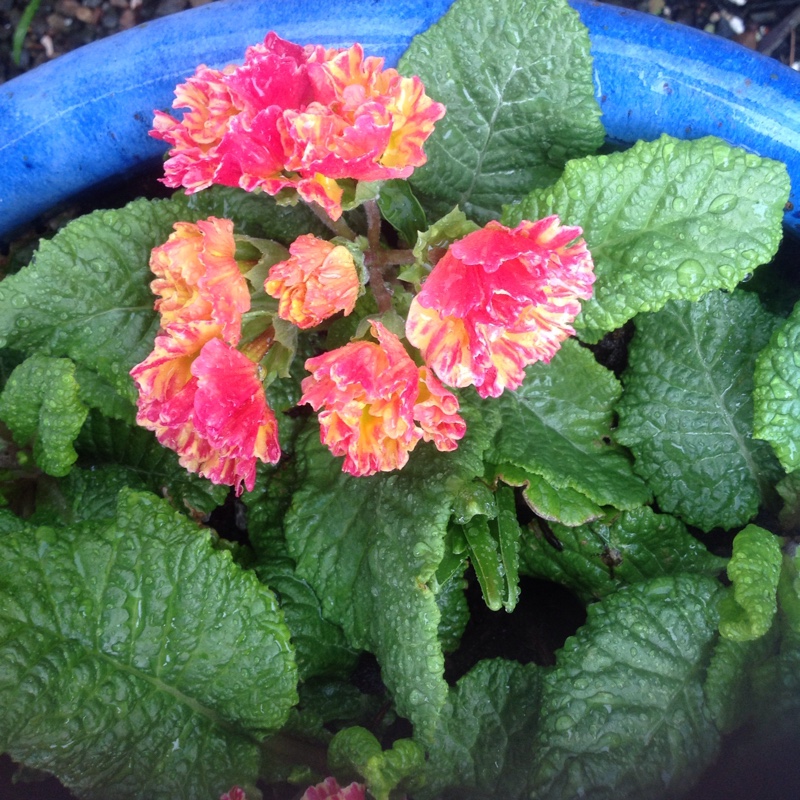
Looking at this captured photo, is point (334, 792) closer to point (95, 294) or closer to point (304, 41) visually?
point (95, 294)

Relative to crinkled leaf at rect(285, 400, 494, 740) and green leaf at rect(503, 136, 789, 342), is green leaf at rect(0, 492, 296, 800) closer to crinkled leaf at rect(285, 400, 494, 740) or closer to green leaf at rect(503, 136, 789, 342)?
crinkled leaf at rect(285, 400, 494, 740)

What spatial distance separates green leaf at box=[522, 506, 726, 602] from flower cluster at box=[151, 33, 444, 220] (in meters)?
0.56

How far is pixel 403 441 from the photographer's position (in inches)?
31.9

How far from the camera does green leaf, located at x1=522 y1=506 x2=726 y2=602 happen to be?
1088 mm

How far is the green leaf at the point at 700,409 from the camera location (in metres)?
1.07

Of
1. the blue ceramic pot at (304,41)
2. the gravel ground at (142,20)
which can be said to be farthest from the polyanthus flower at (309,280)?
the gravel ground at (142,20)

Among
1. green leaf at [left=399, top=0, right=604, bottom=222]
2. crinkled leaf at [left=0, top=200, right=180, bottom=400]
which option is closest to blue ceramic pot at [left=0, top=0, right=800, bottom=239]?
green leaf at [left=399, top=0, right=604, bottom=222]

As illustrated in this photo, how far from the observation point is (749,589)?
90 cm

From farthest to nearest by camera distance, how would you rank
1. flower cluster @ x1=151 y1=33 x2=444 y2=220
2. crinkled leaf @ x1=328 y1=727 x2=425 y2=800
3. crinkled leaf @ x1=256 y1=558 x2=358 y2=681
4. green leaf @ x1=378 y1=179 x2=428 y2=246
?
crinkled leaf @ x1=256 y1=558 x2=358 y2=681, green leaf @ x1=378 y1=179 x2=428 y2=246, crinkled leaf @ x1=328 y1=727 x2=425 y2=800, flower cluster @ x1=151 y1=33 x2=444 y2=220

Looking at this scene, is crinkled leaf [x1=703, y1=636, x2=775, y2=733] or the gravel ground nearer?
crinkled leaf [x1=703, y1=636, x2=775, y2=733]

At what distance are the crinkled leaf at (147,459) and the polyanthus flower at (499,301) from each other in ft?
1.51

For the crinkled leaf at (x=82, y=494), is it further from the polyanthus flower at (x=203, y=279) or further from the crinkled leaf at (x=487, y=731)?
the crinkled leaf at (x=487, y=731)

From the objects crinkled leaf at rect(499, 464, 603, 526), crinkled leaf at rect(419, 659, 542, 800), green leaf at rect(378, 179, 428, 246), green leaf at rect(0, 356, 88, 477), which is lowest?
crinkled leaf at rect(419, 659, 542, 800)

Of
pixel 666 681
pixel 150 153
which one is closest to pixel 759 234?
pixel 666 681
